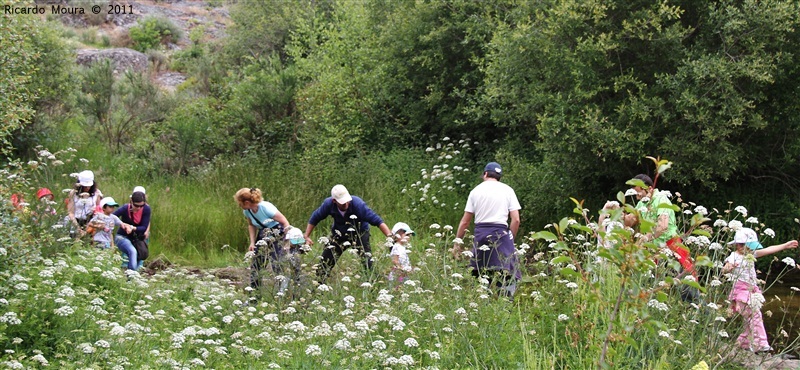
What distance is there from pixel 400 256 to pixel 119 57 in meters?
26.5

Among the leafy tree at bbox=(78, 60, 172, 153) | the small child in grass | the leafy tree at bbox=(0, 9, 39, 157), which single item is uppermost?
the leafy tree at bbox=(0, 9, 39, 157)

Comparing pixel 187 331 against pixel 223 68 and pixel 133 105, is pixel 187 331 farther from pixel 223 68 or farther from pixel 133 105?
pixel 223 68

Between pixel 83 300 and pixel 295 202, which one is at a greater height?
pixel 83 300

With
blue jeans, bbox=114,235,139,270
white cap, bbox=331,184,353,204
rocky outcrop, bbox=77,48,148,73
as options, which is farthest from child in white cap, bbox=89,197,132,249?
rocky outcrop, bbox=77,48,148,73

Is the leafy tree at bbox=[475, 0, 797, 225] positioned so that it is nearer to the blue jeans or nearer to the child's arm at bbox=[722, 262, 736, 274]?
the child's arm at bbox=[722, 262, 736, 274]

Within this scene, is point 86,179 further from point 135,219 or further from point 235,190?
point 235,190

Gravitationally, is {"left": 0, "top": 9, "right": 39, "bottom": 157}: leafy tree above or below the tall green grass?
above

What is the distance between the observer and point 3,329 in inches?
219

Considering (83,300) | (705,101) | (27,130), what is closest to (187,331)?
(83,300)

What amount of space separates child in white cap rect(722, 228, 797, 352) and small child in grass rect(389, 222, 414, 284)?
2.64m

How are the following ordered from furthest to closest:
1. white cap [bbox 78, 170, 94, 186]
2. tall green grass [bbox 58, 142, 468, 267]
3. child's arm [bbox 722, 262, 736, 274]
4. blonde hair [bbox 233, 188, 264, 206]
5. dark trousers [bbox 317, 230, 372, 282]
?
tall green grass [bbox 58, 142, 468, 267], white cap [bbox 78, 170, 94, 186], blonde hair [bbox 233, 188, 264, 206], dark trousers [bbox 317, 230, 372, 282], child's arm [bbox 722, 262, 736, 274]

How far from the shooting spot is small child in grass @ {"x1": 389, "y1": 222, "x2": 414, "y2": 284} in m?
7.70

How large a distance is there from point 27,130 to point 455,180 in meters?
10.7

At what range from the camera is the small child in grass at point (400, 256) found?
7699mm
